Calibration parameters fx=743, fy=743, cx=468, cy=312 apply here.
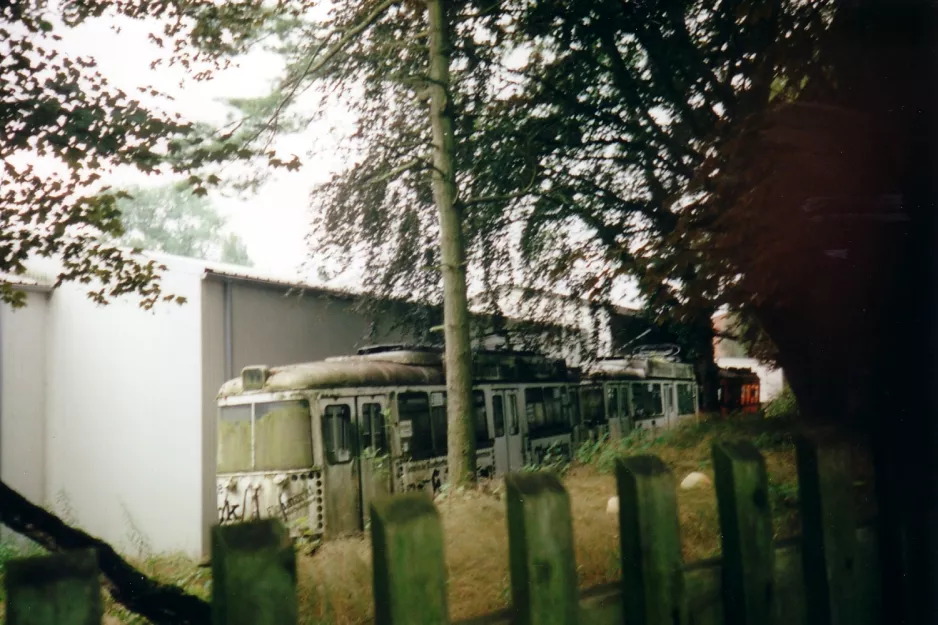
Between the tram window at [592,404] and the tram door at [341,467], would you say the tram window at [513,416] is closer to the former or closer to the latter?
the tram window at [592,404]

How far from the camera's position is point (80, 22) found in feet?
15.3

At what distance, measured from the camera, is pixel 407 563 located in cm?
→ 122

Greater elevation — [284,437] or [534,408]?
[534,408]

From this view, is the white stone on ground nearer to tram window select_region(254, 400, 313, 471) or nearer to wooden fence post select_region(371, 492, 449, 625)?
wooden fence post select_region(371, 492, 449, 625)

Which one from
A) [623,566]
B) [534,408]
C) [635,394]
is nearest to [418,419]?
[534,408]

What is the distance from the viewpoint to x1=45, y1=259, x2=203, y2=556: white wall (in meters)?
12.7

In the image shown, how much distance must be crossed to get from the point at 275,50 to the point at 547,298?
6.35 metres

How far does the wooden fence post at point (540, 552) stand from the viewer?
136 cm

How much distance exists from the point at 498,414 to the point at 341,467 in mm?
3505

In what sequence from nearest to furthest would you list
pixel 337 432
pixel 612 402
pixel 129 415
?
pixel 337 432 → pixel 129 415 → pixel 612 402

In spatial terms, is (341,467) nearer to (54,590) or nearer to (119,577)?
(119,577)

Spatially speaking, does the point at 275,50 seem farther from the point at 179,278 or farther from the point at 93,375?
the point at 93,375

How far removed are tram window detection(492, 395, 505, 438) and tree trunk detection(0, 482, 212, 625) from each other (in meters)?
10.0

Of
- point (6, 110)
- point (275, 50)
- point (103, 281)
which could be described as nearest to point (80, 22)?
point (6, 110)
